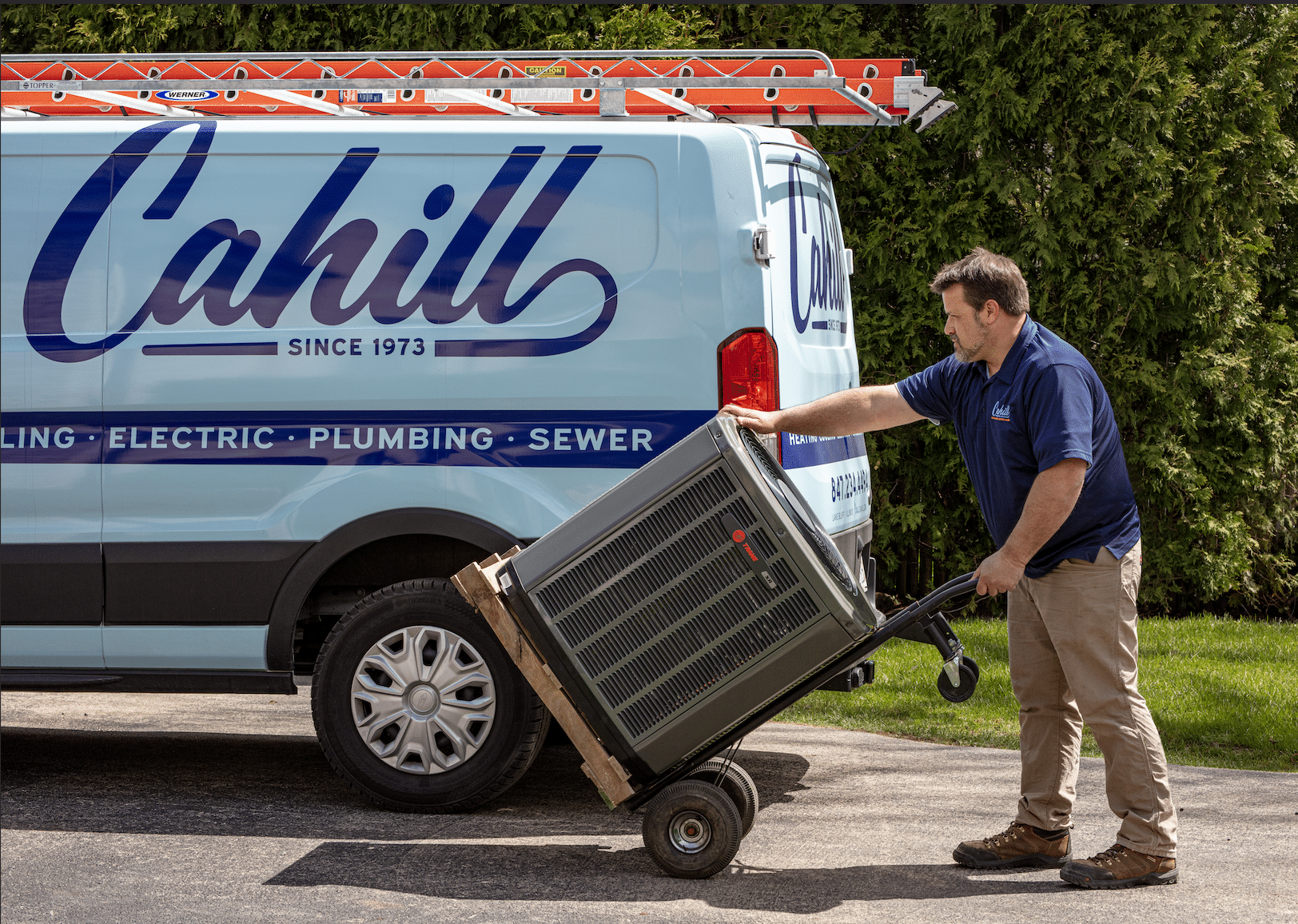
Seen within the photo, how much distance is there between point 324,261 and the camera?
14.8 ft

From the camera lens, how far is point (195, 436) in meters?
4.50

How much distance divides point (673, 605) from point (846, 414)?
0.90m

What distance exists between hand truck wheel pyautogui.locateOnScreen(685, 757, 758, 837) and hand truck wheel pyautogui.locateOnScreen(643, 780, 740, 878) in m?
0.15

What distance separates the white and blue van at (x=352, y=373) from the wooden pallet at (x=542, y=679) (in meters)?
0.43

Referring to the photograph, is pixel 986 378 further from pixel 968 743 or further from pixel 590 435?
pixel 968 743

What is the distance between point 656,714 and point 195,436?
1.89 m

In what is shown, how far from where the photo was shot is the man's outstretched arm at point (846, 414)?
413 centimetres

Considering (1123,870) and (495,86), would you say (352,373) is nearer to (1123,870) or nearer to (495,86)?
(495,86)

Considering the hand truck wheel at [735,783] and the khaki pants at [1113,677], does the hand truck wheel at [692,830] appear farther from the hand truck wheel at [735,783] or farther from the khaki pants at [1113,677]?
the khaki pants at [1113,677]

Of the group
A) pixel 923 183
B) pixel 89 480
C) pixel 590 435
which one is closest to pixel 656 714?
pixel 590 435

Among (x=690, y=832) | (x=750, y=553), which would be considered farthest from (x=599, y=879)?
(x=750, y=553)

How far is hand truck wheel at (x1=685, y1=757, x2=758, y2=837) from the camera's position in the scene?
407 cm

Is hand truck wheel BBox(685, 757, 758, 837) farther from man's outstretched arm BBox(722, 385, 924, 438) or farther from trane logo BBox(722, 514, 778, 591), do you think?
man's outstretched arm BBox(722, 385, 924, 438)

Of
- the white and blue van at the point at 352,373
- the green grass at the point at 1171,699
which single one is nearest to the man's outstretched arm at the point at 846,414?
the white and blue van at the point at 352,373
